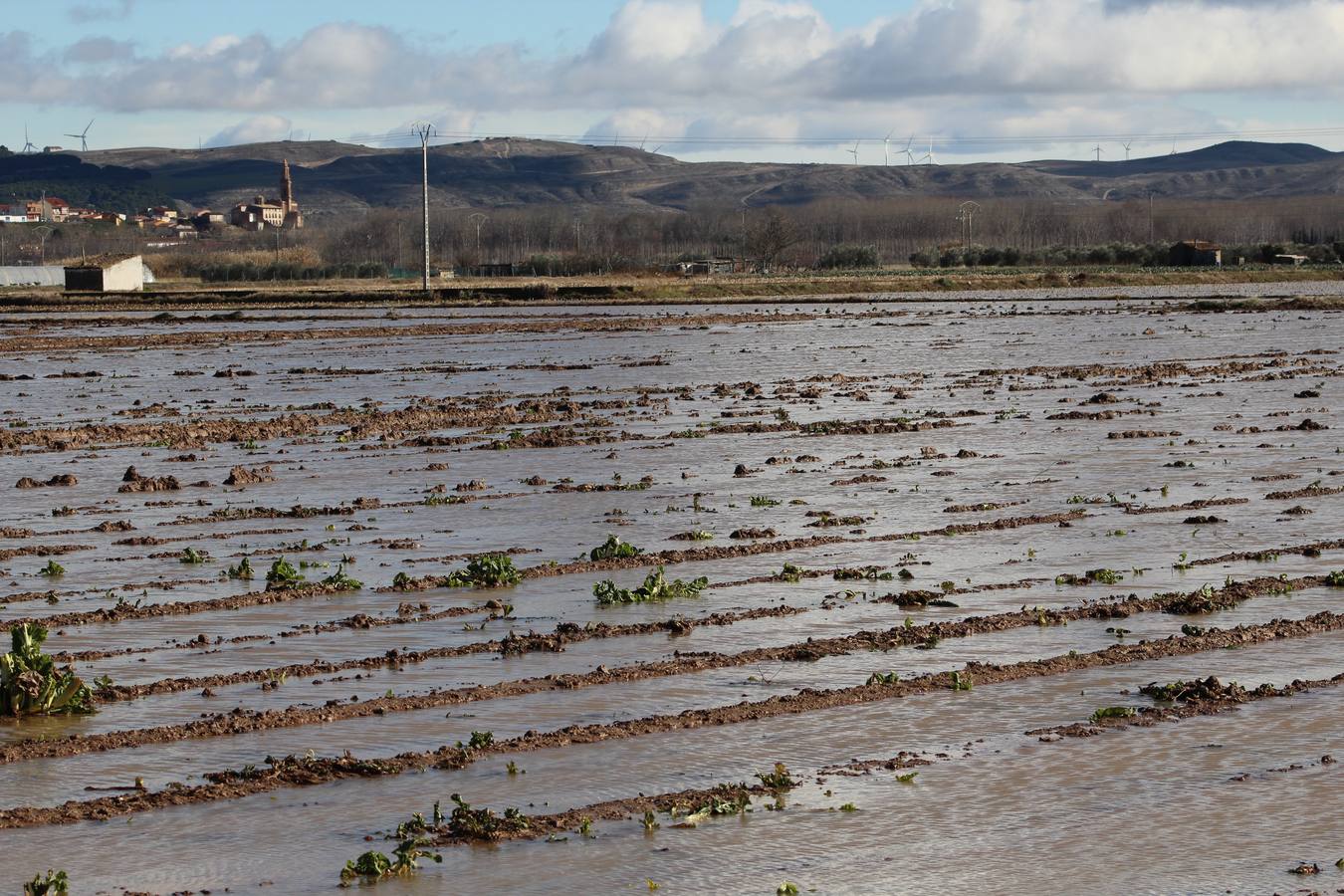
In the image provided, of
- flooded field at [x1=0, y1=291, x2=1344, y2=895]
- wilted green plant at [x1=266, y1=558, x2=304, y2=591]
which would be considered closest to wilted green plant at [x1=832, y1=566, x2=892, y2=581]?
flooded field at [x1=0, y1=291, x2=1344, y2=895]

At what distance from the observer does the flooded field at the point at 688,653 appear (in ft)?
26.3

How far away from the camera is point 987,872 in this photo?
767 centimetres

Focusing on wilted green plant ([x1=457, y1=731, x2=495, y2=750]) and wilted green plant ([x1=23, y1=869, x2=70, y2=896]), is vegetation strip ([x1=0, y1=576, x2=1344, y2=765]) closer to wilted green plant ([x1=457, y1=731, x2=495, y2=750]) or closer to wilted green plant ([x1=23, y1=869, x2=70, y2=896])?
A: wilted green plant ([x1=457, y1=731, x2=495, y2=750])

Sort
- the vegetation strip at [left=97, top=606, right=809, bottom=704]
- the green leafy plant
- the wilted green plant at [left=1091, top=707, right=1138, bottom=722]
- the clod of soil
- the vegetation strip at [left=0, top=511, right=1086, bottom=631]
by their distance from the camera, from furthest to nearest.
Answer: the clod of soil, the green leafy plant, the vegetation strip at [left=0, top=511, right=1086, bottom=631], the vegetation strip at [left=97, top=606, right=809, bottom=704], the wilted green plant at [left=1091, top=707, right=1138, bottom=722]

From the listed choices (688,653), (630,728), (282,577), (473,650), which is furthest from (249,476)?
(630,728)

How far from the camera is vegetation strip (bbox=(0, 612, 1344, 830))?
28.2 ft

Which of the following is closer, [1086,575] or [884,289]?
[1086,575]

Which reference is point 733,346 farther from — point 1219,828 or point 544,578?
point 1219,828

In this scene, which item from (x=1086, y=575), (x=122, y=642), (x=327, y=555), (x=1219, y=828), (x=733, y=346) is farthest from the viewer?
(x=733, y=346)

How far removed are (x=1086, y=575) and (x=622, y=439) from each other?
12.5 meters

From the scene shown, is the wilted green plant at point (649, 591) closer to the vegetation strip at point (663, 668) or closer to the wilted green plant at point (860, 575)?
the wilted green plant at point (860, 575)

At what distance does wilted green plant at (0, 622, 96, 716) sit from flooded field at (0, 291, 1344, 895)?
0.51 ft

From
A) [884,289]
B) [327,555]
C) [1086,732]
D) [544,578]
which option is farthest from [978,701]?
[884,289]

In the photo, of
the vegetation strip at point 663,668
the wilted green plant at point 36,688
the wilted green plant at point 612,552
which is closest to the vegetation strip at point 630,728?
the vegetation strip at point 663,668
